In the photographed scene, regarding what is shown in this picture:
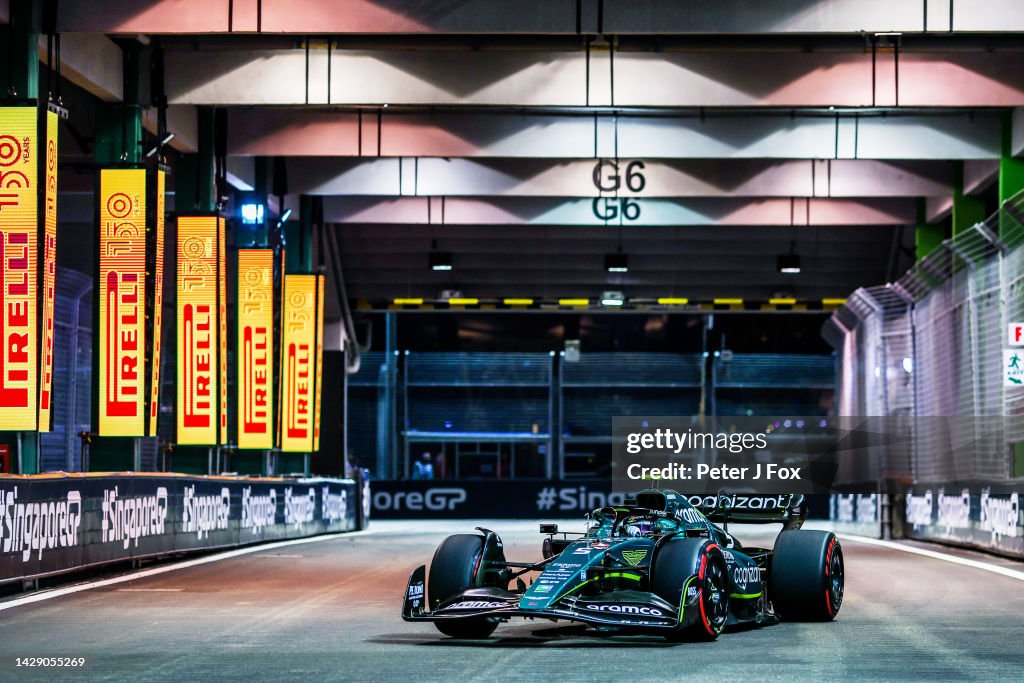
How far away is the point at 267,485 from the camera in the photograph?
30.1 metres

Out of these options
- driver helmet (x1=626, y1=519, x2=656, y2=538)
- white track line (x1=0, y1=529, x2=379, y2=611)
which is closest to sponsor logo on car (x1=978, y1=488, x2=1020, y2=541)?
white track line (x1=0, y1=529, x2=379, y2=611)

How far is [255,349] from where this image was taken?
33.3 m

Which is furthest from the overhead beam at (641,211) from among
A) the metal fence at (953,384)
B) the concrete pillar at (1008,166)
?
→ the concrete pillar at (1008,166)

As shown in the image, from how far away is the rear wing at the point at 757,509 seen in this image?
580 inches

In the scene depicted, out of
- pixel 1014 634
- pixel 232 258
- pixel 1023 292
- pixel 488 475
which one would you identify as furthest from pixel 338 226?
pixel 1014 634

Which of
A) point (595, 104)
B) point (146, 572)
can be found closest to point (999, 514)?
point (595, 104)


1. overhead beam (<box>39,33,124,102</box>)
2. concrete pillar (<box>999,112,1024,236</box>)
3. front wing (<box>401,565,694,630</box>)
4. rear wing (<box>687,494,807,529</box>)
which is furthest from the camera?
concrete pillar (<box>999,112,1024,236</box>)

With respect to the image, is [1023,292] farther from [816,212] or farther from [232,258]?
[232,258]

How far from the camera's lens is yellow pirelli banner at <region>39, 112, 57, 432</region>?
65.0 feet

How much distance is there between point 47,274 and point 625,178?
16691mm

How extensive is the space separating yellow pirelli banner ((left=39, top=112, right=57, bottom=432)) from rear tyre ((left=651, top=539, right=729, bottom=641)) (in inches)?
404

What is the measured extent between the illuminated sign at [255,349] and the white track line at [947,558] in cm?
1179

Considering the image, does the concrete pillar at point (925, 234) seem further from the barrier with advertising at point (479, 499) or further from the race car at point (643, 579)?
the race car at point (643, 579)

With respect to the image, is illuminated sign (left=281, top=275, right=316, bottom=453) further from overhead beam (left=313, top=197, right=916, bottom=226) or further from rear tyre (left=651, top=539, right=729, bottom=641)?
rear tyre (left=651, top=539, right=729, bottom=641)
